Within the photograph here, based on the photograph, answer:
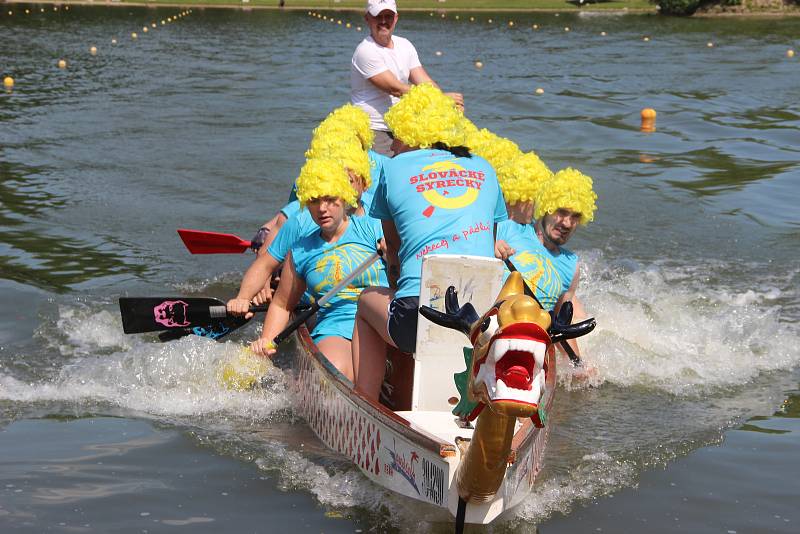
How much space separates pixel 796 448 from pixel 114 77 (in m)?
18.0

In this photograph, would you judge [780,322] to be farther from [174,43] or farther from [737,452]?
[174,43]

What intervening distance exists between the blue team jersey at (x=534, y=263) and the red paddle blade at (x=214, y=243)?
2.79 meters

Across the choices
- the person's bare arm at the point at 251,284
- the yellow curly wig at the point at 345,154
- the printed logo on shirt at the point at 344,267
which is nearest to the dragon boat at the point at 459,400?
the printed logo on shirt at the point at 344,267

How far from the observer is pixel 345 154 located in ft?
22.9

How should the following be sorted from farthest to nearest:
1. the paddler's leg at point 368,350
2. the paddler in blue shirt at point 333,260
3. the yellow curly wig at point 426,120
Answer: the paddler in blue shirt at point 333,260 → the paddler's leg at point 368,350 → the yellow curly wig at point 426,120

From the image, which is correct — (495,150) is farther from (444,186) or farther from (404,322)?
(404,322)

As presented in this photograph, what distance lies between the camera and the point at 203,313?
7609 millimetres

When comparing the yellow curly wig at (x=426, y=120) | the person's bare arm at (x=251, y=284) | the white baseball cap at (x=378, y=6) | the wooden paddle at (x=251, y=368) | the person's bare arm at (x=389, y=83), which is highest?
the white baseball cap at (x=378, y=6)

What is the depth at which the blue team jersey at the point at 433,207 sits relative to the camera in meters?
5.30

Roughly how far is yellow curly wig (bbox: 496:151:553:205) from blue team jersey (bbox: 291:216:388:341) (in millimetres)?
1278

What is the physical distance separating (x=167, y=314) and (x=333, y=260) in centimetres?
181

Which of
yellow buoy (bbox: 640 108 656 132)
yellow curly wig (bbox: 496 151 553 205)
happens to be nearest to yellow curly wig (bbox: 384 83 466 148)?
yellow curly wig (bbox: 496 151 553 205)

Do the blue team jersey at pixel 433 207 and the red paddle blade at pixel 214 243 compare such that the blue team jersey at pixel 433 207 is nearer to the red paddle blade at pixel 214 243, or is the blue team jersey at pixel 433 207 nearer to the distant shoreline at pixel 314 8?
the red paddle blade at pixel 214 243

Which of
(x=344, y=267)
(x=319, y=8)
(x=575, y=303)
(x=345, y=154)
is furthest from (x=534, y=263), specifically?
(x=319, y=8)
